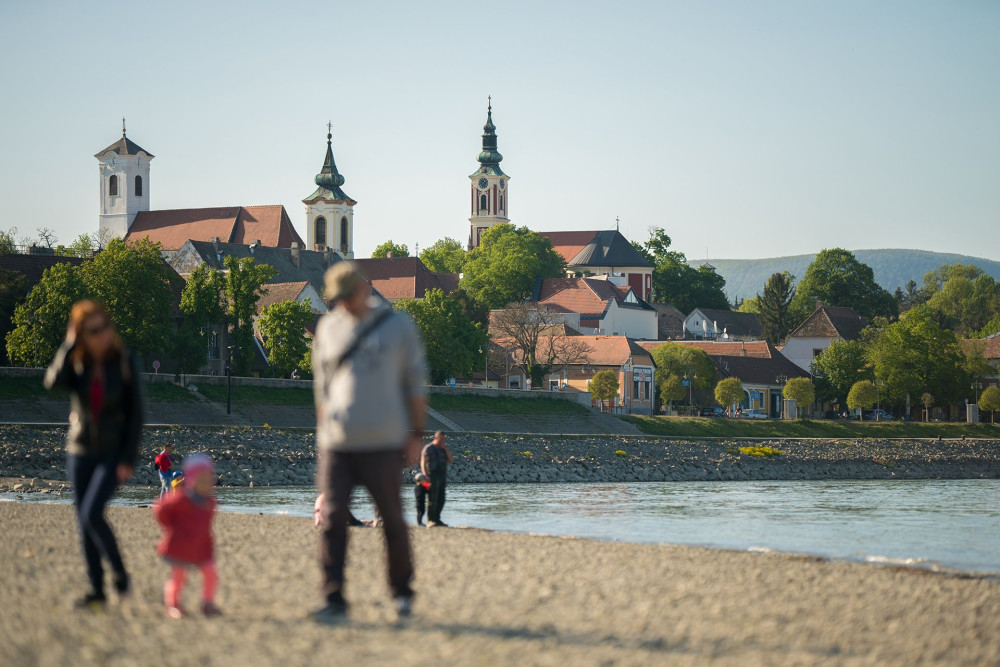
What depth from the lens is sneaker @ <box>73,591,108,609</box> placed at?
8.82m

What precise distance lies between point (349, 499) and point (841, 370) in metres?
88.9

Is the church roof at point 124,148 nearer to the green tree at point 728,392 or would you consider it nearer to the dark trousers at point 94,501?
the green tree at point 728,392

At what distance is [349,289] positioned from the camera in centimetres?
838

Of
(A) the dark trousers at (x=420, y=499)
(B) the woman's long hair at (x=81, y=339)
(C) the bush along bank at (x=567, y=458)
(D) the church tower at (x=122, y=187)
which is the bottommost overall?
(C) the bush along bank at (x=567, y=458)

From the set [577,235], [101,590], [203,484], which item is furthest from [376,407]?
[577,235]

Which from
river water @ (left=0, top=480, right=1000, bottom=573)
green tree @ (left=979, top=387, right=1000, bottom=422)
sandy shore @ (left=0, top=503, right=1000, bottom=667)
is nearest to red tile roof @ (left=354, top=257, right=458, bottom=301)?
green tree @ (left=979, top=387, right=1000, bottom=422)

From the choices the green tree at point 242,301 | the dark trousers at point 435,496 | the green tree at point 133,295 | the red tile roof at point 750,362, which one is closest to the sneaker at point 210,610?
the dark trousers at point 435,496

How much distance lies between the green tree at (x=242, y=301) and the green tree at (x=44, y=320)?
8.20m

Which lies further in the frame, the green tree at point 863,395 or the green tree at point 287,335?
the green tree at point 863,395

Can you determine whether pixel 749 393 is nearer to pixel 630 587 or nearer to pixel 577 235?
pixel 577 235

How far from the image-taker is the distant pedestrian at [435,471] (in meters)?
19.1

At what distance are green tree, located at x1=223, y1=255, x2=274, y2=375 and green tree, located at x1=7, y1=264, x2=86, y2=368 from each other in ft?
26.9

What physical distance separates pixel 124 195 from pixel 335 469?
13167cm

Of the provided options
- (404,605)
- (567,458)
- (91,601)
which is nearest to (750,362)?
(567,458)
